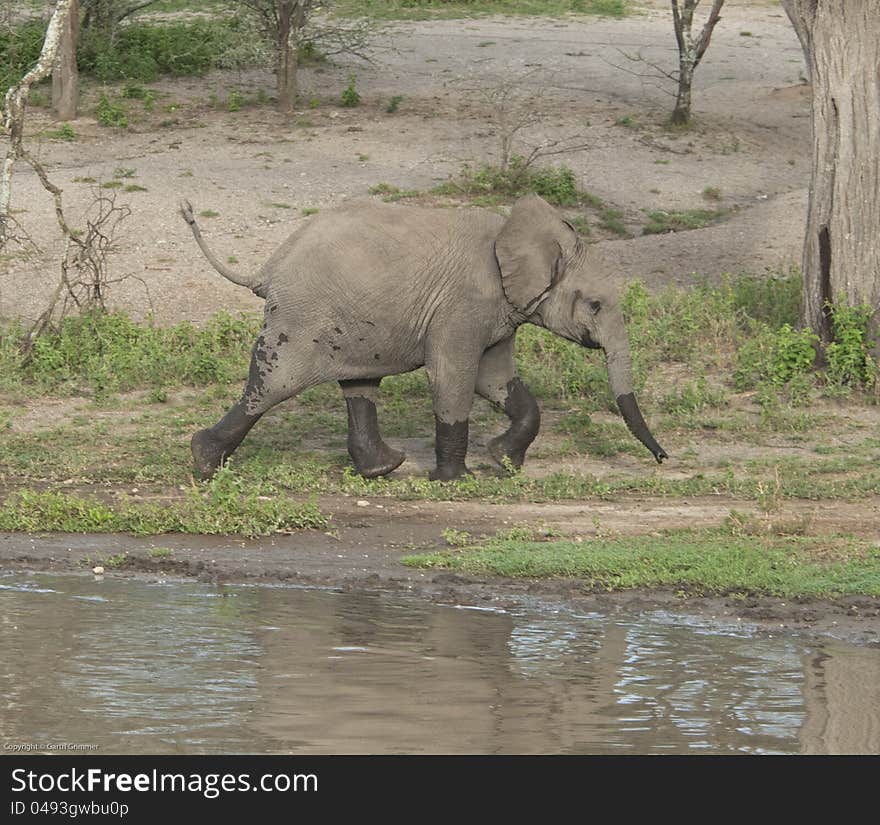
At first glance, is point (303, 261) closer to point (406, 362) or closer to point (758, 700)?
point (406, 362)

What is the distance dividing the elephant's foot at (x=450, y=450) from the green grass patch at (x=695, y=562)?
1.14 metres

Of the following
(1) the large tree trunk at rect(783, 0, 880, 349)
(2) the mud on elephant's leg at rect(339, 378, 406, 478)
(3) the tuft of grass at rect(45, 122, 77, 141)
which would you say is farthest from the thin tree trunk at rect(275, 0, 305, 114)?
(2) the mud on elephant's leg at rect(339, 378, 406, 478)

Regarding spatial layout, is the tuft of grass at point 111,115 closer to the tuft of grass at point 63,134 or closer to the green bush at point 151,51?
the tuft of grass at point 63,134

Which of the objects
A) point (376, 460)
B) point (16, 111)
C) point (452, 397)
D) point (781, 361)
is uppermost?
point (16, 111)

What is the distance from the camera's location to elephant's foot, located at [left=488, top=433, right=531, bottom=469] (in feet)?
34.4

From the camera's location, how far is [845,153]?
12422 millimetres

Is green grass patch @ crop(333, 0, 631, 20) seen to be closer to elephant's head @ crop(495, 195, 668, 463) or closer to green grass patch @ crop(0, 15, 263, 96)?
green grass patch @ crop(0, 15, 263, 96)

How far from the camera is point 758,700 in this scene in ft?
23.0

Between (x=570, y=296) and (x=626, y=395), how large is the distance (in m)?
0.67

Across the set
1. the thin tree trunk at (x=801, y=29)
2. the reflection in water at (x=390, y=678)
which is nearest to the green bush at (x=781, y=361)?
the thin tree trunk at (x=801, y=29)

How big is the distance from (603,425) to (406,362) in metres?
1.87

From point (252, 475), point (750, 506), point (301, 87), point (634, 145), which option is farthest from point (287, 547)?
point (301, 87)

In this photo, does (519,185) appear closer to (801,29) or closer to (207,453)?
(801,29)

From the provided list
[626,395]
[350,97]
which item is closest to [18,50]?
[350,97]
